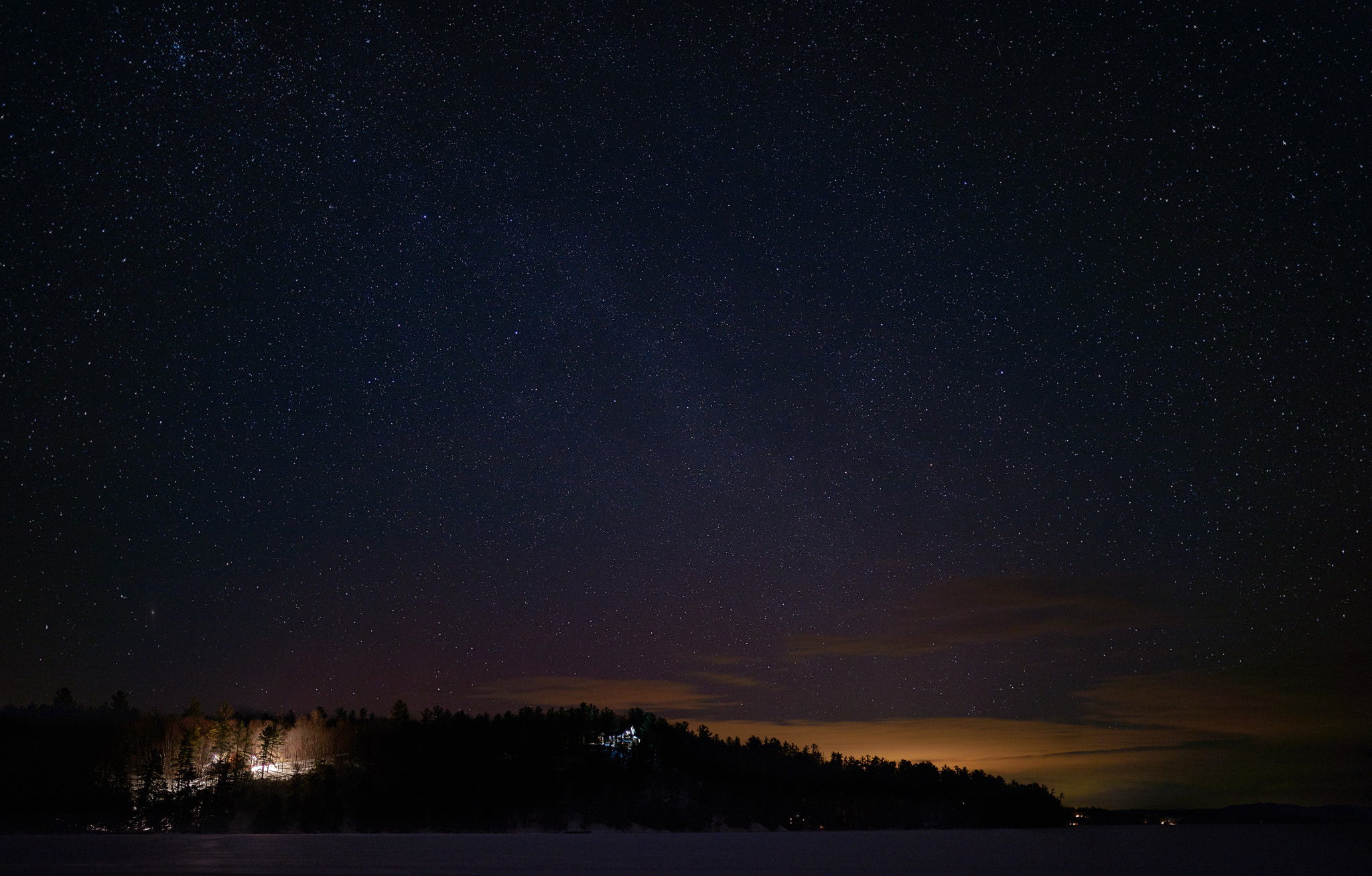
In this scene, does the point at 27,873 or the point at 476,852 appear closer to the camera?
the point at 27,873

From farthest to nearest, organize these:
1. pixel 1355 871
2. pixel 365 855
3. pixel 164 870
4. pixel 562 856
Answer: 1. pixel 562 856
2. pixel 365 855
3. pixel 1355 871
4. pixel 164 870

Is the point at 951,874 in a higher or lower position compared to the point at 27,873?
lower

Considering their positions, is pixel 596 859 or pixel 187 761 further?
pixel 187 761

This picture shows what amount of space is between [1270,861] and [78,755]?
20298 centimetres

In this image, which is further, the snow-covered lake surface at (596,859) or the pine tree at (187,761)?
the pine tree at (187,761)

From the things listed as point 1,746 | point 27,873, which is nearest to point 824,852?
point 27,873

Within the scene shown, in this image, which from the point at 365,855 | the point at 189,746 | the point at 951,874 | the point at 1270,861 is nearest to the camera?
the point at 951,874

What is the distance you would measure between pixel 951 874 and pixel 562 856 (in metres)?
52.5

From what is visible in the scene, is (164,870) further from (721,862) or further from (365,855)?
(721,862)

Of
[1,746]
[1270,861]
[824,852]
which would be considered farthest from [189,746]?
[1270,861]

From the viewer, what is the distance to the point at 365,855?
107312mm

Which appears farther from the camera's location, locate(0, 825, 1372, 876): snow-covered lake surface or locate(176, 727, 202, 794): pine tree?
locate(176, 727, 202, 794): pine tree

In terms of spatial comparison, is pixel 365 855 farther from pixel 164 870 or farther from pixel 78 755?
pixel 78 755

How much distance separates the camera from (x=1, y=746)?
198500 mm
